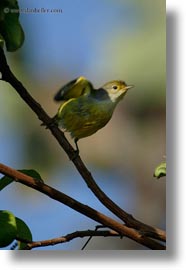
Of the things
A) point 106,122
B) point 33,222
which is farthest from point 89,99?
point 33,222

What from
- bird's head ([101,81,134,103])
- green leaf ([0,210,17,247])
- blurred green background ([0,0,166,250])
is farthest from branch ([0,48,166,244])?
green leaf ([0,210,17,247])

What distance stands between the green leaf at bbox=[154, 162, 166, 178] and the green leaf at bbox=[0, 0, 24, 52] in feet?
1.33

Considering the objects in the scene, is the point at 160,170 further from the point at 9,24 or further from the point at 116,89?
the point at 9,24

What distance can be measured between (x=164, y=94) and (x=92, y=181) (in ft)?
0.78

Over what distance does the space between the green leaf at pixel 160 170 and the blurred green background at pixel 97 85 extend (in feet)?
0.04

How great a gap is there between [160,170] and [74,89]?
25 centimetres

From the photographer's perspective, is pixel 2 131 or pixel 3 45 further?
pixel 2 131

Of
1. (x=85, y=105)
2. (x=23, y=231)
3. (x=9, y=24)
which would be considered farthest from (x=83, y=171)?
(x=9, y=24)

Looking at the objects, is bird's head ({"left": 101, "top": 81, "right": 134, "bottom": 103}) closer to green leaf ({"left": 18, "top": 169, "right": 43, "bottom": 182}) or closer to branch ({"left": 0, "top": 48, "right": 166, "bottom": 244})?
branch ({"left": 0, "top": 48, "right": 166, "bottom": 244})

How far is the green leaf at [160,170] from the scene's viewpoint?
129cm

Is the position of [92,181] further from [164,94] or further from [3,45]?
[3,45]

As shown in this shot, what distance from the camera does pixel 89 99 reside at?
1.28m

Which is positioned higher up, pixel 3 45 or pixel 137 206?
pixel 3 45

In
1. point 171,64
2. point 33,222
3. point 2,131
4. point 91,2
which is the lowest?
point 33,222
